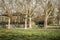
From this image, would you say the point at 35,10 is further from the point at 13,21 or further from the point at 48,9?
the point at 13,21

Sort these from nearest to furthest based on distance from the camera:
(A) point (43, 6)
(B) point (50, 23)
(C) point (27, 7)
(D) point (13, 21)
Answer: (C) point (27, 7), (A) point (43, 6), (D) point (13, 21), (B) point (50, 23)

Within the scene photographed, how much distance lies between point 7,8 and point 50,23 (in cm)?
3173

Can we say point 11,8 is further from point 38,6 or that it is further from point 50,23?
point 50,23

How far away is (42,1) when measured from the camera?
4131 centimetres

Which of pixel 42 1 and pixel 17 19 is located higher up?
pixel 42 1

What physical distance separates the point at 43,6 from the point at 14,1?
7518 millimetres

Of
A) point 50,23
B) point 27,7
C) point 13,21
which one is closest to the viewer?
point 27,7

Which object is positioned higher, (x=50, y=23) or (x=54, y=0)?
(x=54, y=0)

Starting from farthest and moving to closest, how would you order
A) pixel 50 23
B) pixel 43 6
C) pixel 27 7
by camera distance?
pixel 50 23
pixel 43 6
pixel 27 7

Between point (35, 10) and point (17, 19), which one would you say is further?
point (17, 19)

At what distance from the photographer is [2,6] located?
132 ft

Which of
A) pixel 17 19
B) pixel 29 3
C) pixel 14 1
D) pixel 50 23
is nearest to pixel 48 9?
pixel 29 3

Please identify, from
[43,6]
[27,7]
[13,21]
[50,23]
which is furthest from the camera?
[50,23]

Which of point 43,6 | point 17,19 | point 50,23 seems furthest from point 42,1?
point 50,23
